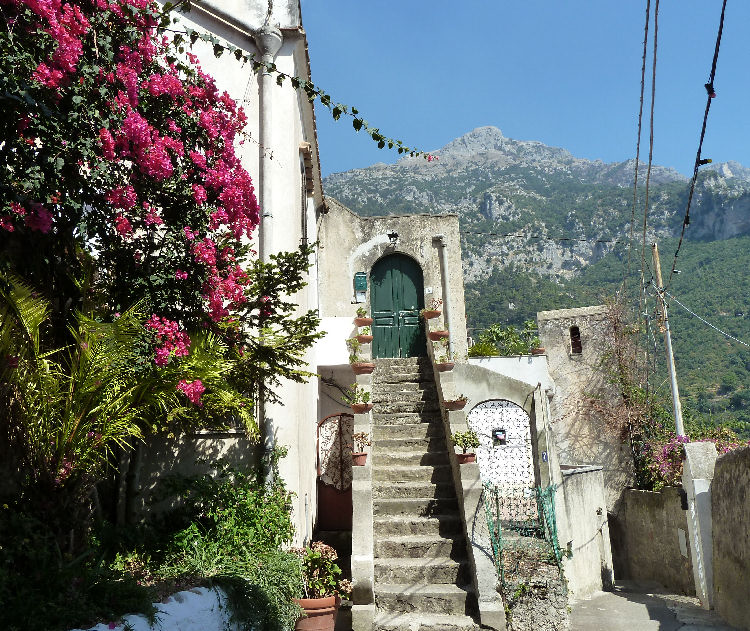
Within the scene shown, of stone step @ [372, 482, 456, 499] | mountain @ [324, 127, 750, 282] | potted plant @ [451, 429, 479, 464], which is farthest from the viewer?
mountain @ [324, 127, 750, 282]

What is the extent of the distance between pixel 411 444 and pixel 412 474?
2.32 ft

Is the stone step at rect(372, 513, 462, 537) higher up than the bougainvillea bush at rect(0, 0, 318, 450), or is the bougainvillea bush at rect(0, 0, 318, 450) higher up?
the bougainvillea bush at rect(0, 0, 318, 450)

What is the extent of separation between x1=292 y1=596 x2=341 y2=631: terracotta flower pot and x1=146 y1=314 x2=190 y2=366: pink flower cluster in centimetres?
300

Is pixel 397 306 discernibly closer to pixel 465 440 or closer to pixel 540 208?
pixel 465 440

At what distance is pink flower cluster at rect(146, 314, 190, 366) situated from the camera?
5.12 metres

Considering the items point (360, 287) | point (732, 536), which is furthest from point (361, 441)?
point (360, 287)

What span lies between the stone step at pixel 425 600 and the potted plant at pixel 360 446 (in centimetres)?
177

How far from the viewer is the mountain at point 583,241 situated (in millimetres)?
31172

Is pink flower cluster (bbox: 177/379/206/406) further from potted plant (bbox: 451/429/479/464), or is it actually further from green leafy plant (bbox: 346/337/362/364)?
green leafy plant (bbox: 346/337/362/364)

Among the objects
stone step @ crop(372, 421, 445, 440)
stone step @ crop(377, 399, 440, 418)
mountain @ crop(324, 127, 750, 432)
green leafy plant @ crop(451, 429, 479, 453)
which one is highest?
mountain @ crop(324, 127, 750, 432)

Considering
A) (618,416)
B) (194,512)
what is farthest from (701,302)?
(194,512)

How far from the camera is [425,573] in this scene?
724 centimetres

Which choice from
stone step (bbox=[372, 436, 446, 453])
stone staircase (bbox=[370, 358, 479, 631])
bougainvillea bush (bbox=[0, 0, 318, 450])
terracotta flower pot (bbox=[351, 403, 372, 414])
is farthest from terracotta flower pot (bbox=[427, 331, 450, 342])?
bougainvillea bush (bbox=[0, 0, 318, 450])

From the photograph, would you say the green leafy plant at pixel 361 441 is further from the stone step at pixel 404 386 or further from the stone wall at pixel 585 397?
the stone wall at pixel 585 397
